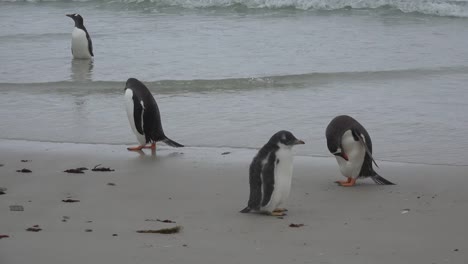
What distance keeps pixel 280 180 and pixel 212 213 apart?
461 millimetres

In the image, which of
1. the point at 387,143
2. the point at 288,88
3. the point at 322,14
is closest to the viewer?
the point at 387,143

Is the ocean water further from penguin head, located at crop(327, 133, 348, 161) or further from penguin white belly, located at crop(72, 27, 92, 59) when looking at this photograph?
penguin head, located at crop(327, 133, 348, 161)

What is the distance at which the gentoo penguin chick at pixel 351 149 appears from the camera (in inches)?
258

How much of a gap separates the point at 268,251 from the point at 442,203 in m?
1.65

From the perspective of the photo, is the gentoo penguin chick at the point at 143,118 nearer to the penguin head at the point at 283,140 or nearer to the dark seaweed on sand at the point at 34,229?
the penguin head at the point at 283,140

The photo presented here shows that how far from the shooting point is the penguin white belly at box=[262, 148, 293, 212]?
5559mm

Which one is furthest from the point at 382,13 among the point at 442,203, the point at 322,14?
the point at 442,203

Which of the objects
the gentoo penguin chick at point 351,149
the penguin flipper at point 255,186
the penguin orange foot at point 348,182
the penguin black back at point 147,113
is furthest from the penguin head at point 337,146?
the penguin black back at point 147,113

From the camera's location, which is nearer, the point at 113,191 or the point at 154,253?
the point at 154,253

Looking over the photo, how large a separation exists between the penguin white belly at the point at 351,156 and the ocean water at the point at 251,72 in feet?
3.39

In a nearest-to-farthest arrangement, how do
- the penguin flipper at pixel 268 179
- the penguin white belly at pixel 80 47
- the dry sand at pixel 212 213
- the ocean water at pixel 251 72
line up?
the dry sand at pixel 212 213 < the penguin flipper at pixel 268 179 < the ocean water at pixel 251 72 < the penguin white belly at pixel 80 47

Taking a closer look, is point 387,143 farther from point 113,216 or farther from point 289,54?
point 289,54

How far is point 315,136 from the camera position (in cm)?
842

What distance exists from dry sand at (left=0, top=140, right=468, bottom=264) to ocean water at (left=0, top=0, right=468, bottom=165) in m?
0.87
